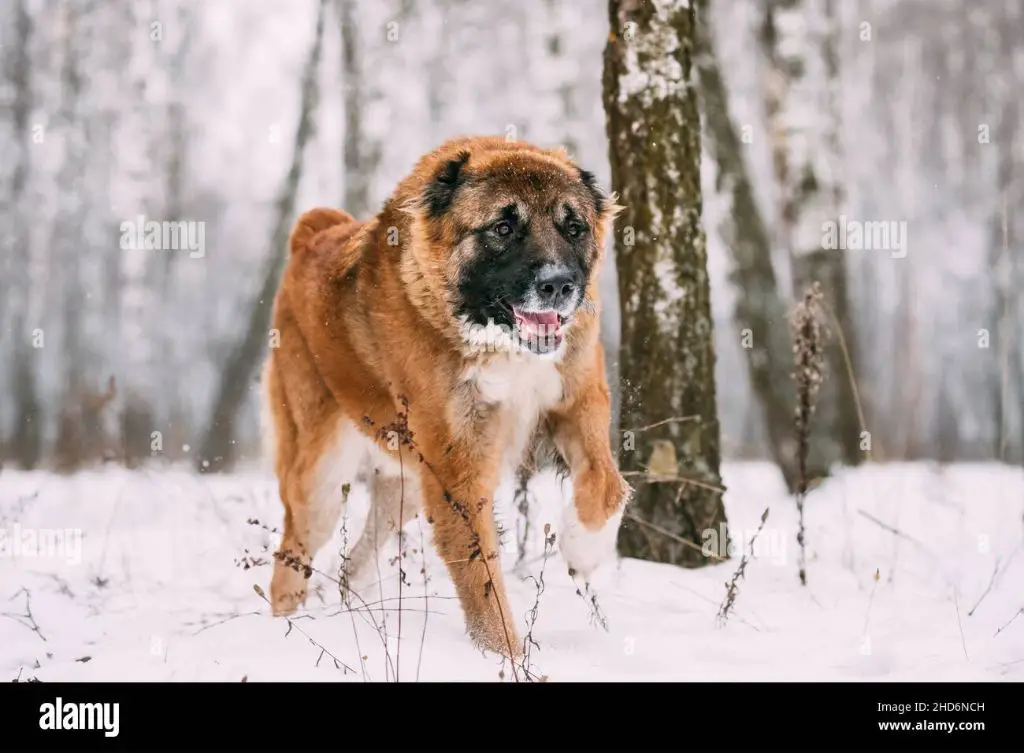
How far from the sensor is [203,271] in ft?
69.8

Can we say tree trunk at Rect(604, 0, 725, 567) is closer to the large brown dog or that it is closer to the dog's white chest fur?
the large brown dog

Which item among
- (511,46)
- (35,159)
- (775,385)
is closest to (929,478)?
(775,385)

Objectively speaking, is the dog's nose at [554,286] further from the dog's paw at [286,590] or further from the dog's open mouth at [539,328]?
the dog's paw at [286,590]

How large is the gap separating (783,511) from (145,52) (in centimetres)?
1148

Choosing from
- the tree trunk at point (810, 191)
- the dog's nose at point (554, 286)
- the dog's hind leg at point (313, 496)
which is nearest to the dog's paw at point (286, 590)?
the dog's hind leg at point (313, 496)

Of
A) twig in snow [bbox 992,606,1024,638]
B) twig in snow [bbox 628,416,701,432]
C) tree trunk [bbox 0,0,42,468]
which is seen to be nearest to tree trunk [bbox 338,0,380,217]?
tree trunk [bbox 0,0,42,468]

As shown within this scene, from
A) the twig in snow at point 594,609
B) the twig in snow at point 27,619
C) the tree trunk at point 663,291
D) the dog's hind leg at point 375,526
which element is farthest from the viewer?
the dog's hind leg at point 375,526

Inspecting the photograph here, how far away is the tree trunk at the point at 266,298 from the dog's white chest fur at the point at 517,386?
8.89 metres

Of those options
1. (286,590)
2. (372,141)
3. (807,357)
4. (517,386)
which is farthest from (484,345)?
(372,141)

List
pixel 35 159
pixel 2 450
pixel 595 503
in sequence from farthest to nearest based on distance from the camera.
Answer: pixel 2 450 < pixel 35 159 < pixel 595 503

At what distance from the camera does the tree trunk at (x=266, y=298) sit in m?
12.5

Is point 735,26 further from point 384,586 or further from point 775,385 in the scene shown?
point 384,586

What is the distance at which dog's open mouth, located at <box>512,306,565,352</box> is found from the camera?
12.8 feet

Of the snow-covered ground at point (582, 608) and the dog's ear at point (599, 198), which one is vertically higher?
the dog's ear at point (599, 198)
